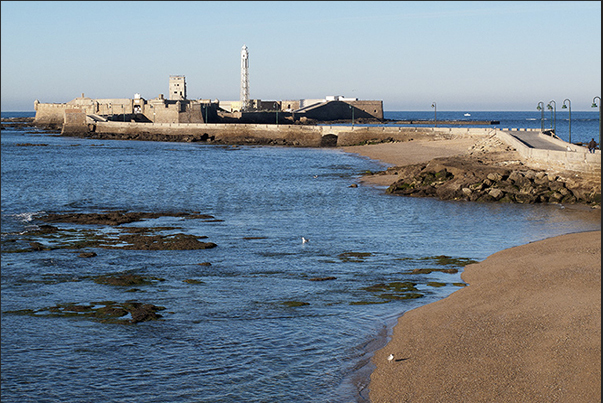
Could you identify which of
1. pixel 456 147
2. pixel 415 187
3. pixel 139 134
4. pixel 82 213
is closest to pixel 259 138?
pixel 139 134

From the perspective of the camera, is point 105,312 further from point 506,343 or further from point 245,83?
point 245,83

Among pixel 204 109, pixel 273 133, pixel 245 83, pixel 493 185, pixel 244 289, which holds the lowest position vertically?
Result: pixel 244 289

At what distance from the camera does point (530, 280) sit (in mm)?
13656

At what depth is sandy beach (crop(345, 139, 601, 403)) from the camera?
8859 millimetres

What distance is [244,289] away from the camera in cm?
1470

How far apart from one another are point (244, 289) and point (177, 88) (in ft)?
349

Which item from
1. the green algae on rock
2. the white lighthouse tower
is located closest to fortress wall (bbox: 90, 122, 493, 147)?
the white lighthouse tower

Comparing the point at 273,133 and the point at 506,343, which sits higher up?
the point at 273,133

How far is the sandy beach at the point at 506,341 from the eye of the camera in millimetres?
8859

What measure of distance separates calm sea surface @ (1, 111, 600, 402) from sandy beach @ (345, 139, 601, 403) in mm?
561

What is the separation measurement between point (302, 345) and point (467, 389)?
313 centimetres

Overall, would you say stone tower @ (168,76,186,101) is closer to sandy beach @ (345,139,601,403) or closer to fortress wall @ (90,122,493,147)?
fortress wall @ (90,122,493,147)

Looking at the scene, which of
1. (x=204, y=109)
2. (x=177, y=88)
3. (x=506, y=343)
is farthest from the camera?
(x=177, y=88)

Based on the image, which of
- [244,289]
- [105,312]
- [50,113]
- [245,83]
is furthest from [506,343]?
[50,113]
